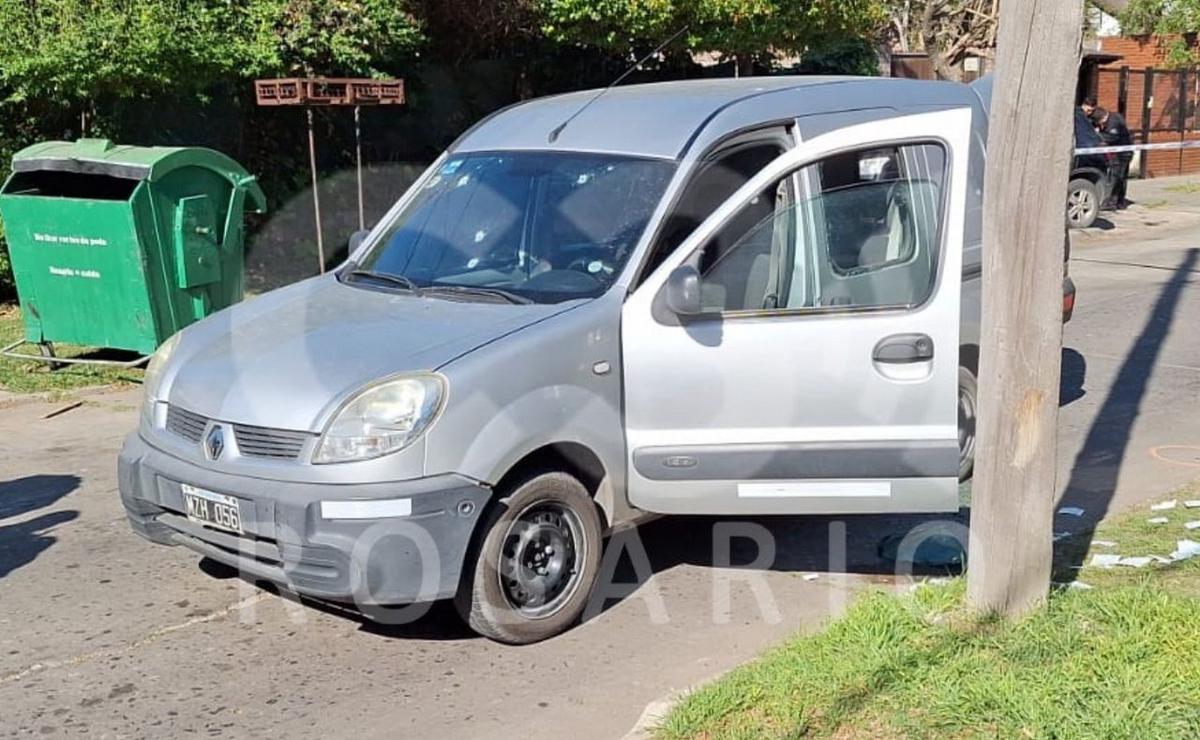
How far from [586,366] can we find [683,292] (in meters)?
0.45

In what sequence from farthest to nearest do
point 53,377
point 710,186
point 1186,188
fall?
point 1186,188 → point 53,377 → point 710,186

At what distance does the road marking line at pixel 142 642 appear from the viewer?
4.82m

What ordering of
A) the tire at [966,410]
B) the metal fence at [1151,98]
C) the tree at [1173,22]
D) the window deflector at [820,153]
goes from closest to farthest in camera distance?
the window deflector at [820,153], the tire at [966,410], the tree at [1173,22], the metal fence at [1151,98]

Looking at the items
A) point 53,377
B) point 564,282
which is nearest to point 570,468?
point 564,282

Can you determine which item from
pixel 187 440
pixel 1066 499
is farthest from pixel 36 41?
pixel 1066 499

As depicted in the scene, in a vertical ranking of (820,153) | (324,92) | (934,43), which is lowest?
(820,153)

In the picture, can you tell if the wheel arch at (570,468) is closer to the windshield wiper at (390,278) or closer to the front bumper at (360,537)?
the front bumper at (360,537)

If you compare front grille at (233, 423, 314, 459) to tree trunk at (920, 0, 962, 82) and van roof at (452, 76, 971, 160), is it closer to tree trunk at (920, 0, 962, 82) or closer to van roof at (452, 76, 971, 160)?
van roof at (452, 76, 971, 160)

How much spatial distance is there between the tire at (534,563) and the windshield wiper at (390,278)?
111 centimetres

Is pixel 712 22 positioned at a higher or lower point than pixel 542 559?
higher

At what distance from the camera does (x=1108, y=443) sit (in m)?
7.68

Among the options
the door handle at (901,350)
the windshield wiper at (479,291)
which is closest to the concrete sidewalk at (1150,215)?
the door handle at (901,350)

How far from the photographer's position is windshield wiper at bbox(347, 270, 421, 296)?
5.57 meters

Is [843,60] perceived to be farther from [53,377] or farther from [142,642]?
[142,642]
